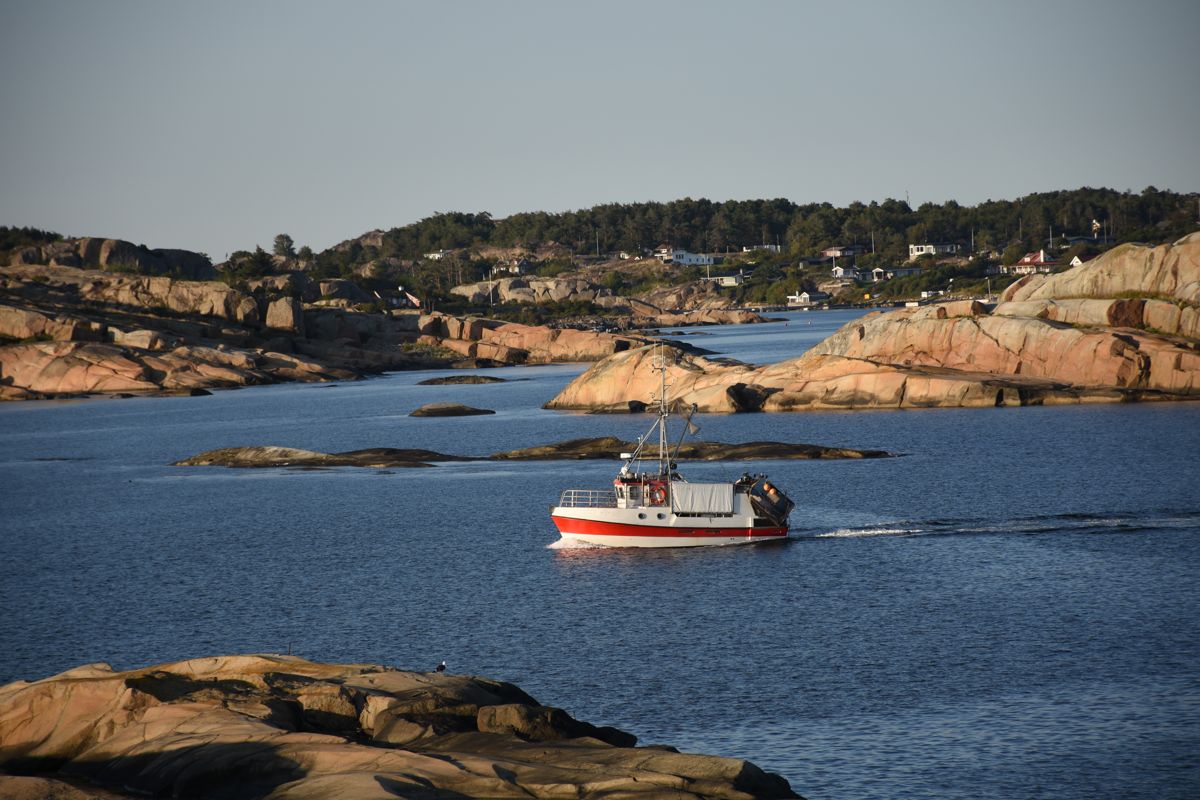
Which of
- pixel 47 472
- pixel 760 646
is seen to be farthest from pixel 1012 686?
pixel 47 472

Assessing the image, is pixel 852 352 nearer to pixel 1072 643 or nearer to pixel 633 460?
pixel 633 460

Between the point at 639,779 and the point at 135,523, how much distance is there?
5864cm

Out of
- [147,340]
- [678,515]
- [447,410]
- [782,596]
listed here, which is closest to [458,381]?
[147,340]

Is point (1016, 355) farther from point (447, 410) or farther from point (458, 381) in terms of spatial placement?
point (458, 381)

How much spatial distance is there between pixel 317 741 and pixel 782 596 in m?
27.0

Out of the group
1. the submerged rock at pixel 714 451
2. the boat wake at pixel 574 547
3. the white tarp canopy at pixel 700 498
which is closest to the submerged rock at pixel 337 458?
the submerged rock at pixel 714 451

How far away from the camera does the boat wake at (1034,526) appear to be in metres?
60.7

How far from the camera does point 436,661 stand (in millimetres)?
42969

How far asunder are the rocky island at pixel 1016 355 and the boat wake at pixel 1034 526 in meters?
42.5

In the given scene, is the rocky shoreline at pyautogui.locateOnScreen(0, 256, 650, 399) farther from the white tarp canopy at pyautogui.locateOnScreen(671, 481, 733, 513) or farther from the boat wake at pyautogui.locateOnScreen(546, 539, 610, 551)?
the white tarp canopy at pyautogui.locateOnScreen(671, 481, 733, 513)

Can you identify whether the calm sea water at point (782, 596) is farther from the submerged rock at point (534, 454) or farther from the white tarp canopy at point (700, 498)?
the white tarp canopy at point (700, 498)

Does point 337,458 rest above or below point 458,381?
below

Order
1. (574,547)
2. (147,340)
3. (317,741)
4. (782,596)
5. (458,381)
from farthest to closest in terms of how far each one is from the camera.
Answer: (458,381) < (147,340) < (574,547) < (782,596) < (317,741)

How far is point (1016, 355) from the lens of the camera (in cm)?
10756
